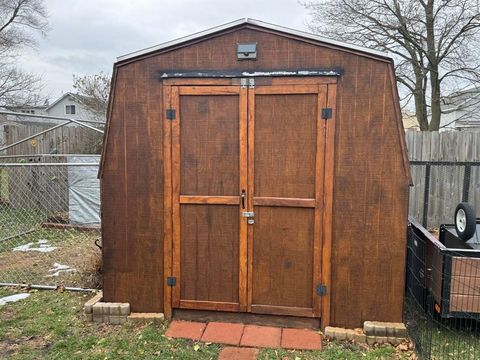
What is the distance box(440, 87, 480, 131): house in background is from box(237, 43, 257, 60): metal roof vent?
33.0 ft

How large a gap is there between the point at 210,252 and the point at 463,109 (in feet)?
41.6

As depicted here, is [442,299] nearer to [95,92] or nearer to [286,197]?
[286,197]

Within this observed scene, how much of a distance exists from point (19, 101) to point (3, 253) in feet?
29.1

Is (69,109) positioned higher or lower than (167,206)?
higher

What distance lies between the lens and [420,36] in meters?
10.5

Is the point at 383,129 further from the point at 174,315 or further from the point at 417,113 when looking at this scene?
the point at 417,113

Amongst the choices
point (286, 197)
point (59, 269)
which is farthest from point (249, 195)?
point (59, 269)

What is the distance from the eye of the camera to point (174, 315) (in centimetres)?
368

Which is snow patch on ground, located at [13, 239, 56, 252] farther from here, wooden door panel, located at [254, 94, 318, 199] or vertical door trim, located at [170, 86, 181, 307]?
wooden door panel, located at [254, 94, 318, 199]

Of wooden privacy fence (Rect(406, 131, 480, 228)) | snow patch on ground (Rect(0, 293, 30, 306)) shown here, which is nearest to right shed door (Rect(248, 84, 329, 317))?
snow patch on ground (Rect(0, 293, 30, 306))

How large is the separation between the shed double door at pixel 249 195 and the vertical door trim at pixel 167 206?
0.03 m

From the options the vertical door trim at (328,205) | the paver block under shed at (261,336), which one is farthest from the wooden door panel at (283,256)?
the paver block under shed at (261,336)

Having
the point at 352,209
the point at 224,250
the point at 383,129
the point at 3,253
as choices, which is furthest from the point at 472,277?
the point at 3,253

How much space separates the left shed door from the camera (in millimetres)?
3402
